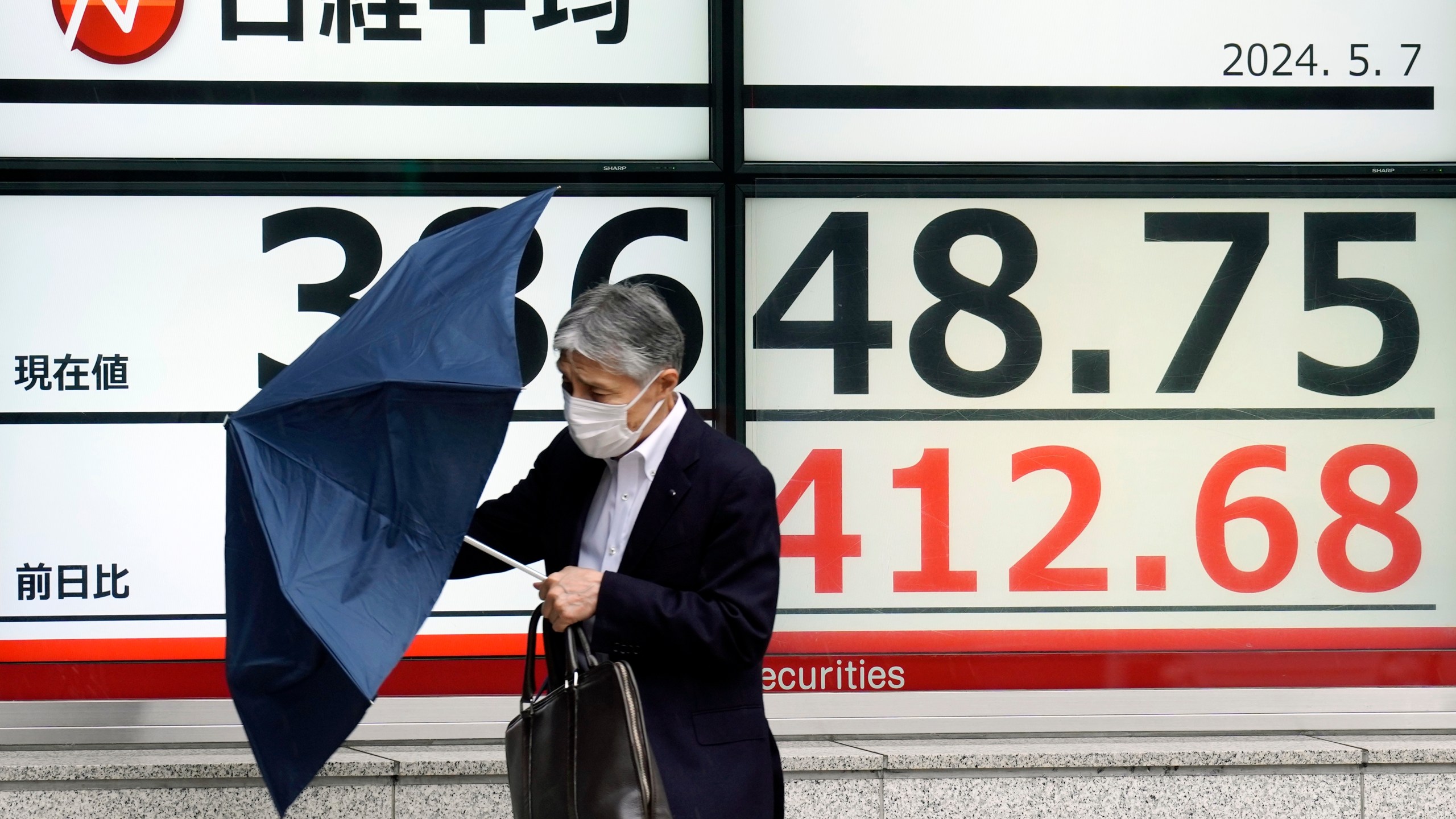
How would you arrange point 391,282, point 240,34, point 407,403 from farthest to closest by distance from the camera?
point 240,34 < point 391,282 < point 407,403

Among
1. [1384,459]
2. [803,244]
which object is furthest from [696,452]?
[1384,459]

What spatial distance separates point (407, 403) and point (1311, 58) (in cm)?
380

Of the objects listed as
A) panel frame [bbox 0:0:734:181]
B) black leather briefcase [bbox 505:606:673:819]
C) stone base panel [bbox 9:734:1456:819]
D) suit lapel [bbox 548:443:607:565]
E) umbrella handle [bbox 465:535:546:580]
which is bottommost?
stone base panel [bbox 9:734:1456:819]

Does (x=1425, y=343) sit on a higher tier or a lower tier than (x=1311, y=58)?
lower

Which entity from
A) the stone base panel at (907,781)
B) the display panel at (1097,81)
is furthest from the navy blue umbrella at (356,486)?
the display panel at (1097,81)

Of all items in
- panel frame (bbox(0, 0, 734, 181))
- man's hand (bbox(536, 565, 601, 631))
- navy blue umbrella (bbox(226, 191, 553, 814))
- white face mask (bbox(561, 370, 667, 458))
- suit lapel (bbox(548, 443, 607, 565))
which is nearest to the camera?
navy blue umbrella (bbox(226, 191, 553, 814))

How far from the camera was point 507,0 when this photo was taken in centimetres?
446

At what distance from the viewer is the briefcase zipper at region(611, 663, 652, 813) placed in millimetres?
2289

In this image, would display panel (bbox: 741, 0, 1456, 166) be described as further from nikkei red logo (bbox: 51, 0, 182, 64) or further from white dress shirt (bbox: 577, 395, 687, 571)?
white dress shirt (bbox: 577, 395, 687, 571)

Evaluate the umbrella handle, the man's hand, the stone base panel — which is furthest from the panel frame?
the man's hand

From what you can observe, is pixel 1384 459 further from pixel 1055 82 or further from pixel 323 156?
pixel 323 156

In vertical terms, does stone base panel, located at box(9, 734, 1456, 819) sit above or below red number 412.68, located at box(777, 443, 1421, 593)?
below

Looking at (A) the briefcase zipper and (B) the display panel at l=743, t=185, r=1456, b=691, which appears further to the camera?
(B) the display panel at l=743, t=185, r=1456, b=691

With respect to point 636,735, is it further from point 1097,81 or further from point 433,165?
point 1097,81
